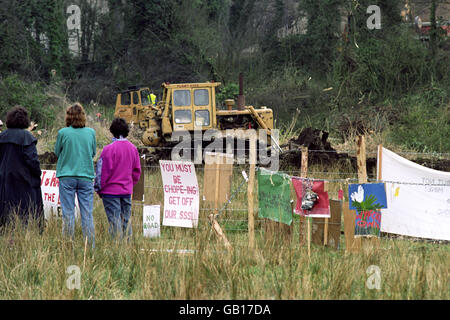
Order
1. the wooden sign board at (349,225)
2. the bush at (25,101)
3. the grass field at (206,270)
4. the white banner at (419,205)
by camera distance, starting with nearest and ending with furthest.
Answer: the grass field at (206,270) < the wooden sign board at (349,225) < the white banner at (419,205) < the bush at (25,101)

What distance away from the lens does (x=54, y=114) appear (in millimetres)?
28375

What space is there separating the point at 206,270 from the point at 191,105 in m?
12.5

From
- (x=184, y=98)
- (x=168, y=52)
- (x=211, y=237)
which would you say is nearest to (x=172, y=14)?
(x=168, y=52)

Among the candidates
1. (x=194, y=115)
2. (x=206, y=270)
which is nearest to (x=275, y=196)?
(x=206, y=270)

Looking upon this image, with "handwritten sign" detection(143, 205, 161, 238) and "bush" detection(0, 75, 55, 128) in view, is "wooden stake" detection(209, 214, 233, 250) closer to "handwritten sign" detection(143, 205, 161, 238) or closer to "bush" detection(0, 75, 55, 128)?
"handwritten sign" detection(143, 205, 161, 238)

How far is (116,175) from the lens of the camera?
304 inches

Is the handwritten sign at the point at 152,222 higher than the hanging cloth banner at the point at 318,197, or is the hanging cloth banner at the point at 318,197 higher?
the hanging cloth banner at the point at 318,197

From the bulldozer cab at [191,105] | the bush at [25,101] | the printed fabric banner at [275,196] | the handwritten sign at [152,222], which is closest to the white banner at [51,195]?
the handwritten sign at [152,222]

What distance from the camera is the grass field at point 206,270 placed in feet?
18.7

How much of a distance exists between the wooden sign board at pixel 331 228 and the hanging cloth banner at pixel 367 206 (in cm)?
55

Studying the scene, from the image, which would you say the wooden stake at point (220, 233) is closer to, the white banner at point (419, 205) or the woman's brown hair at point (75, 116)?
the woman's brown hair at point (75, 116)

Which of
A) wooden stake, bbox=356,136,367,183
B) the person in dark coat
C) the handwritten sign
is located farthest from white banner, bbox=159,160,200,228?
wooden stake, bbox=356,136,367,183

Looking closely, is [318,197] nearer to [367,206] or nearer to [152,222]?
[367,206]

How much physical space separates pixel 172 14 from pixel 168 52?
2.12 metres
